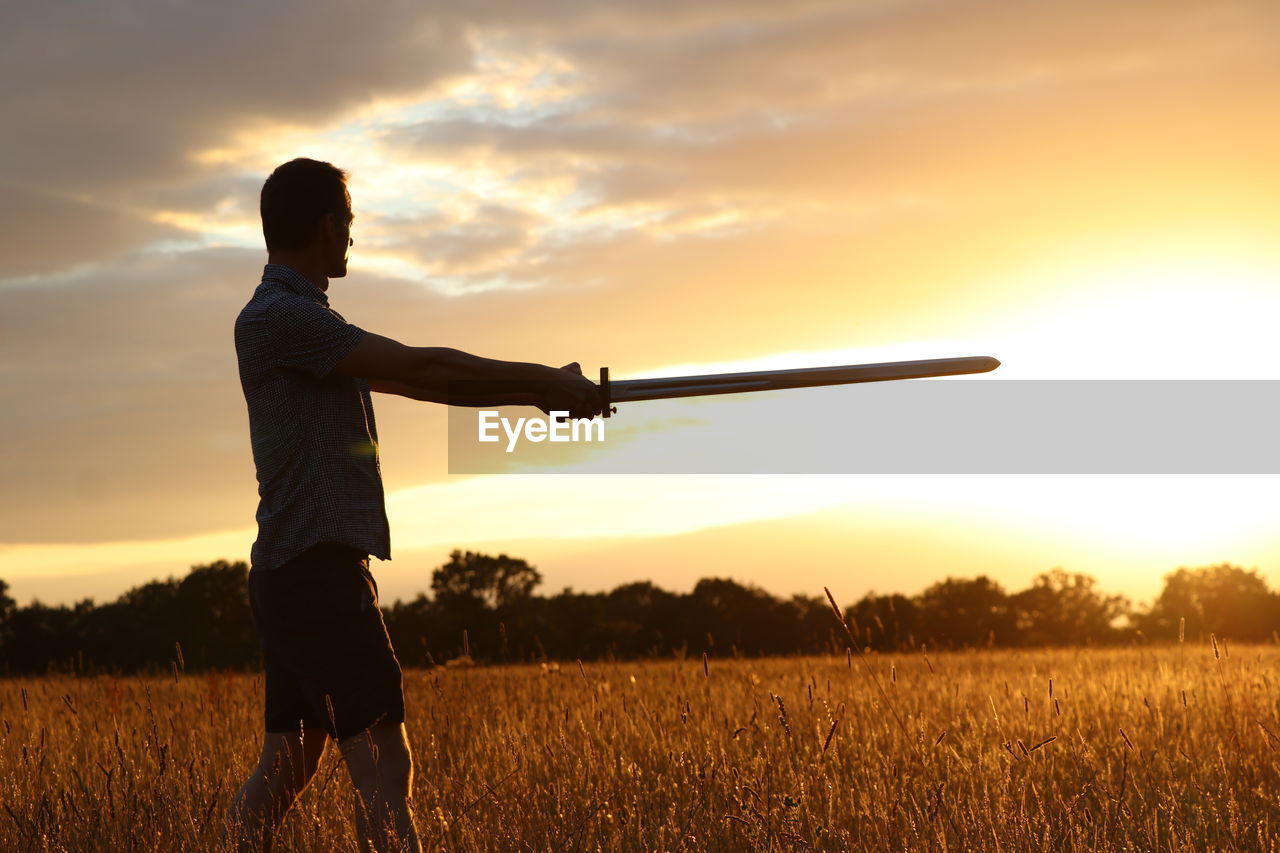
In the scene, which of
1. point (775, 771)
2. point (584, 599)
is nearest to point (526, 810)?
point (775, 771)

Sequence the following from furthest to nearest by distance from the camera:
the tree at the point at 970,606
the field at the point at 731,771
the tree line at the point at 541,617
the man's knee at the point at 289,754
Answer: the tree at the point at 970,606 → the tree line at the point at 541,617 → the field at the point at 731,771 → the man's knee at the point at 289,754

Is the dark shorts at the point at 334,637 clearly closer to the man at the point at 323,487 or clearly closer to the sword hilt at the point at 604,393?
the man at the point at 323,487

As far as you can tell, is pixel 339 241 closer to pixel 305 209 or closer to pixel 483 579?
pixel 305 209

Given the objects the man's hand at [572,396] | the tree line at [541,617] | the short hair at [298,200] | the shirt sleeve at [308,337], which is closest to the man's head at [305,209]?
the short hair at [298,200]

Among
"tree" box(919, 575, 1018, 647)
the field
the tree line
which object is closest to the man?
the field

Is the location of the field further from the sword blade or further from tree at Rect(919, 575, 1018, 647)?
tree at Rect(919, 575, 1018, 647)

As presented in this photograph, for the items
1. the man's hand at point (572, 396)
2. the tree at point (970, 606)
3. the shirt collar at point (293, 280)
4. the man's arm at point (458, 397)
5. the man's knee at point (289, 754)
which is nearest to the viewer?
the shirt collar at point (293, 280)

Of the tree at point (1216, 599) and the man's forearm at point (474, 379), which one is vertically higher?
the man's forearm at point (474, 379)

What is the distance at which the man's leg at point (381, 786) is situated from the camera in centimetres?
346

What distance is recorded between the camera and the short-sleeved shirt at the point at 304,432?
11.3 ft

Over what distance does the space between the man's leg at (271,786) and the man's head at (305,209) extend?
5.46 feet

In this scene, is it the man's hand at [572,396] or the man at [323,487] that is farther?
the man's hand at [572,396]

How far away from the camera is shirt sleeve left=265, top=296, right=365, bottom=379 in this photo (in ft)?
11.4

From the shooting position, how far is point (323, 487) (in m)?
3.45
